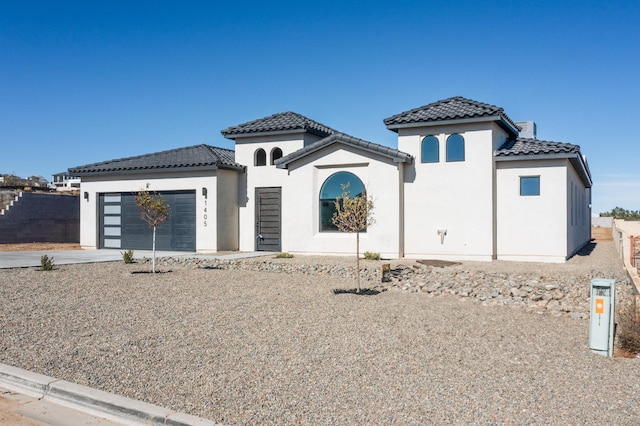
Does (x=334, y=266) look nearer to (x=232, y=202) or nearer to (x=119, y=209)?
(x=232, y=202)

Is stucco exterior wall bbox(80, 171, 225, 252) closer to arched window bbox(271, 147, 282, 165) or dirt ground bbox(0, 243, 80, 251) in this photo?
dirt ground bbox(0, 243, 80, 251)

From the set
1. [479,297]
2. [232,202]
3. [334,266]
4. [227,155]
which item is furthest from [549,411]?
[227,155]

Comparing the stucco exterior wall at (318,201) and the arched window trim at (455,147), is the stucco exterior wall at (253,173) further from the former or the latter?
the arched window trim at (455,147)

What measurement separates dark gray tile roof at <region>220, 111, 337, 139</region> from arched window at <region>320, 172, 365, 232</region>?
3022 millimetres

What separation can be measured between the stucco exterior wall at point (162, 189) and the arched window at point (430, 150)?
8.31m

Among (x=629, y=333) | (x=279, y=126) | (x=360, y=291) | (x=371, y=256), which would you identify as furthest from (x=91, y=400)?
(x=279, y=126)

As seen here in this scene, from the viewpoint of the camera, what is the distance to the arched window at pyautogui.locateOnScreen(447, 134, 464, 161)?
57.3ft

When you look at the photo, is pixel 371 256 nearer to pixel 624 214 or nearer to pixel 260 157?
pixel 260 157

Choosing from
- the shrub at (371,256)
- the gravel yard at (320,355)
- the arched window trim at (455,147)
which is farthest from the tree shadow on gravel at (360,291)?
the arched window trim at (455,147)

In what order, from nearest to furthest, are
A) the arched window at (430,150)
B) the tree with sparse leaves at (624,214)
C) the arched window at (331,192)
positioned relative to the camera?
the arched window at (430,150) → the arched window at (331,192) → the tree with sparse leaves at (624,214)

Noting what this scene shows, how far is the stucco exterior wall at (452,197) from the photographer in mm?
17047

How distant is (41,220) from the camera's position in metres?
27.1

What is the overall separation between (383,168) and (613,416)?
43.7ft

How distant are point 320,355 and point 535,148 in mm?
12597
